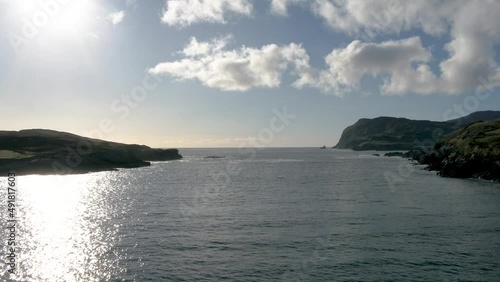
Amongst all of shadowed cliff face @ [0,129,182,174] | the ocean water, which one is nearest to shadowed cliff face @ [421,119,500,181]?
the ocean water

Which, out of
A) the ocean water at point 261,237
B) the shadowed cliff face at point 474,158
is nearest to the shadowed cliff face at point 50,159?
the ocean water at point 261,237

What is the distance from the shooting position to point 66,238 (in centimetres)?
4822

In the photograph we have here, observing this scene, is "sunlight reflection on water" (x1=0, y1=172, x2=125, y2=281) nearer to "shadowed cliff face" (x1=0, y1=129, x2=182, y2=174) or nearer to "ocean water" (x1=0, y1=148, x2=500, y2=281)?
"ocean water" (x1=0, y1=148, x2=500, y2=281)

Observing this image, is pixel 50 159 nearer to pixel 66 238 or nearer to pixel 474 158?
pixel 66 238

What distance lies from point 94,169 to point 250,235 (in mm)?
146116

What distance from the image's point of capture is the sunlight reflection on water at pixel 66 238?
35.9 m

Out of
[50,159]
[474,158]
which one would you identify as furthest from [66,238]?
[50,159]

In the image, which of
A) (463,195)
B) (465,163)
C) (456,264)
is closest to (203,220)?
(456,264)

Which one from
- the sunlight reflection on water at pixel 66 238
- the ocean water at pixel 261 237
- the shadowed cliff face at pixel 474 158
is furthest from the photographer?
the shadowed cliff face at pixel 474 158

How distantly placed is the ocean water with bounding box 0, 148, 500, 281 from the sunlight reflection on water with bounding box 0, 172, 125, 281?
14cm

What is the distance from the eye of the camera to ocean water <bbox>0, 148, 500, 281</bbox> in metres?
35.2

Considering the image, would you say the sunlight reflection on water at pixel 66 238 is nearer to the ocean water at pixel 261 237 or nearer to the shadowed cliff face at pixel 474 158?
the ocean water at pixel 261 237

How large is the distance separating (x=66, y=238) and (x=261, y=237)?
83.4 ft

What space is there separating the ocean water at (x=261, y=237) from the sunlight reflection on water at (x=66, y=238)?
0.46 feet
